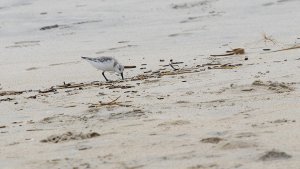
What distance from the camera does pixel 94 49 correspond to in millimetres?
11328

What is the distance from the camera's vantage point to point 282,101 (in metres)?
5.67

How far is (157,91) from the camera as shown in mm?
6918

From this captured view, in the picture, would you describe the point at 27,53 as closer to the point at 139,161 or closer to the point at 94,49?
the point at 94,49

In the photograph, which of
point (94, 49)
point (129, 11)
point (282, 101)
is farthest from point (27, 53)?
point (282, 101)

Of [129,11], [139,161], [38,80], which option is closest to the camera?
[139,161]

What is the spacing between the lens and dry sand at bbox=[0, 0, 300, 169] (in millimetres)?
4316

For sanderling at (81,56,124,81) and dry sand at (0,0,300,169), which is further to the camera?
sanderling at (81,56,124,81)

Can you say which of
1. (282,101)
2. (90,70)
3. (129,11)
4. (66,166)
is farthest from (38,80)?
(129,11)

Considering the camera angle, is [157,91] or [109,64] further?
[109,64]

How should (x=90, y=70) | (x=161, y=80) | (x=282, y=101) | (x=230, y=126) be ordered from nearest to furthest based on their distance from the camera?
(x=230, y=126) < (x=282, y=101) < (x=161, y=80) < (x=90, y=70)

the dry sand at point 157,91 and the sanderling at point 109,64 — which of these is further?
the sanderling at point 109,64

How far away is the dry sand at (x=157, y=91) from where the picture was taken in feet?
14.2

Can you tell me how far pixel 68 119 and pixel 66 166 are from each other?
1576 millimetres

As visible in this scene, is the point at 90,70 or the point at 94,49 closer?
the point at 90,70
